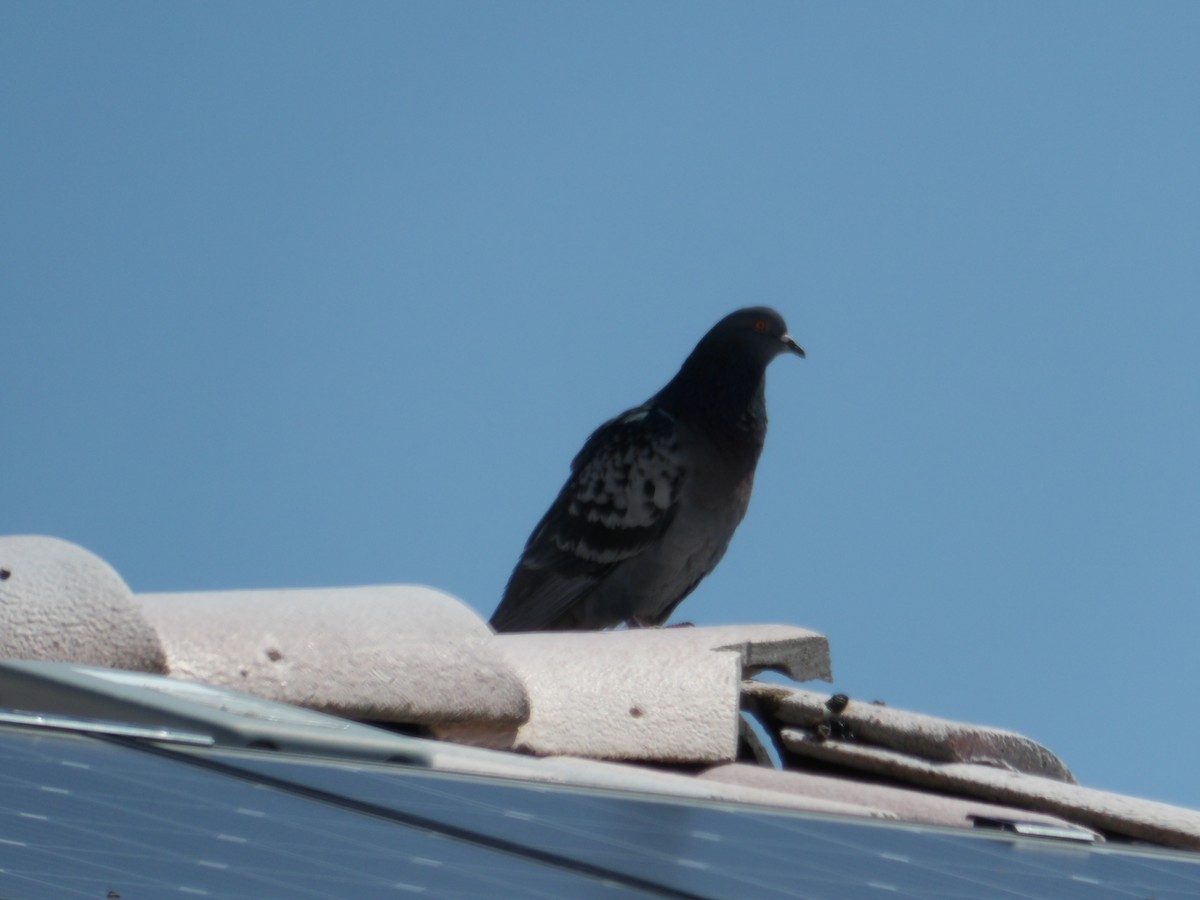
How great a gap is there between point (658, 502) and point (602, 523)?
333mm

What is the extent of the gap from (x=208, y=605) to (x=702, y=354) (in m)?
6.51

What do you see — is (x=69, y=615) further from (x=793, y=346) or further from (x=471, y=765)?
(x=793, y=346)

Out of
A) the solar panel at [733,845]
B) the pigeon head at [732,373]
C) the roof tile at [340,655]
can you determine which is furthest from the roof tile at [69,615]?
the pigeon head at [732,373]

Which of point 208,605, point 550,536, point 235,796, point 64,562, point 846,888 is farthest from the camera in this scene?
point 550,536

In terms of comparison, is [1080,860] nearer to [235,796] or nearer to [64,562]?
[235,796]

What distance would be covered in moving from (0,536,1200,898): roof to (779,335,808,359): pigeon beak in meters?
5.00

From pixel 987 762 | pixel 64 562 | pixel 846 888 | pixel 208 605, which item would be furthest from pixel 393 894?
pixel 987 762

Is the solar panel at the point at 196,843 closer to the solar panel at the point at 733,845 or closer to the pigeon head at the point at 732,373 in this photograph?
the solar panel at the point at 733,845

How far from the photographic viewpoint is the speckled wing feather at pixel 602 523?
958 centimetres

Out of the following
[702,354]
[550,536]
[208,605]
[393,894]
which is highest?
[702,354]

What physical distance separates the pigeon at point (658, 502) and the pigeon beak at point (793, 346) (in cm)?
5

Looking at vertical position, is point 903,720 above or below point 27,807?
above

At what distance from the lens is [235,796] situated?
6.12 feet

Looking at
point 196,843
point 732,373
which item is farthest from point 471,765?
point 732,373
